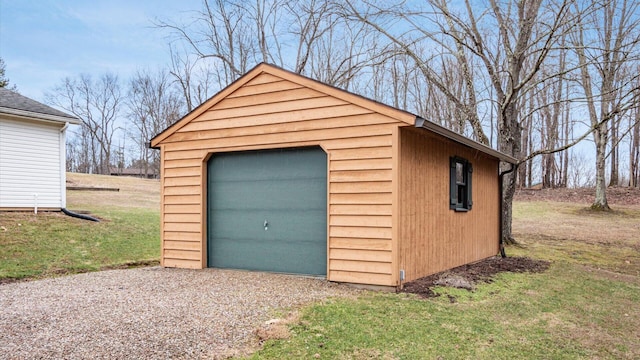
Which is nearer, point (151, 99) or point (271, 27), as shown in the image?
point (271, 27)

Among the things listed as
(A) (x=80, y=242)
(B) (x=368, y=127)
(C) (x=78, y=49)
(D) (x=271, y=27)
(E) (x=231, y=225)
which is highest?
(C) (x=78, y=49)

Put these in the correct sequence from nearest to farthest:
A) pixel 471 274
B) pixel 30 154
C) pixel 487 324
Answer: pixel 487 324, pixel 471 274, pixel 30 154

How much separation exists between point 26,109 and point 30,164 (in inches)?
60.1

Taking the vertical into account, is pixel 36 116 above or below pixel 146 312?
above

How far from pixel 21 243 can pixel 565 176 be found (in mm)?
27907

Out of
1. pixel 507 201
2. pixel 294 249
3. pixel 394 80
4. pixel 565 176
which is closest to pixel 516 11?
pixel 507 201

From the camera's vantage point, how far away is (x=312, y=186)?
7.00m

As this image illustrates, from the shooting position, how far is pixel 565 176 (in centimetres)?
2762

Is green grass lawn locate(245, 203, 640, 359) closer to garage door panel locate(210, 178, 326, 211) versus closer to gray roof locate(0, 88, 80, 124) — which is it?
garage door panel locate(210, 178, 326, 211)

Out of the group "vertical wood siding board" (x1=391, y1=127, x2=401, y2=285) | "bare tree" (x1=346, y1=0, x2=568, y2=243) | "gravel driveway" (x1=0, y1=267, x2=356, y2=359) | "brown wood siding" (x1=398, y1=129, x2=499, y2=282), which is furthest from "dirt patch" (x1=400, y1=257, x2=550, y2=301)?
"bare tree" (x1=346, y1=0, x2=568, y2=243)

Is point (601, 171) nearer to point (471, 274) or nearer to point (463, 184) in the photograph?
point (463, 184)

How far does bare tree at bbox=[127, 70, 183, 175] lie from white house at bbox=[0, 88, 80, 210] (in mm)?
20365

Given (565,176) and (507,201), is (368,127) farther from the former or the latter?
(565,176)

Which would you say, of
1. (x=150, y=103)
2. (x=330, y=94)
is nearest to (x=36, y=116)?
(x=330, y=94)
